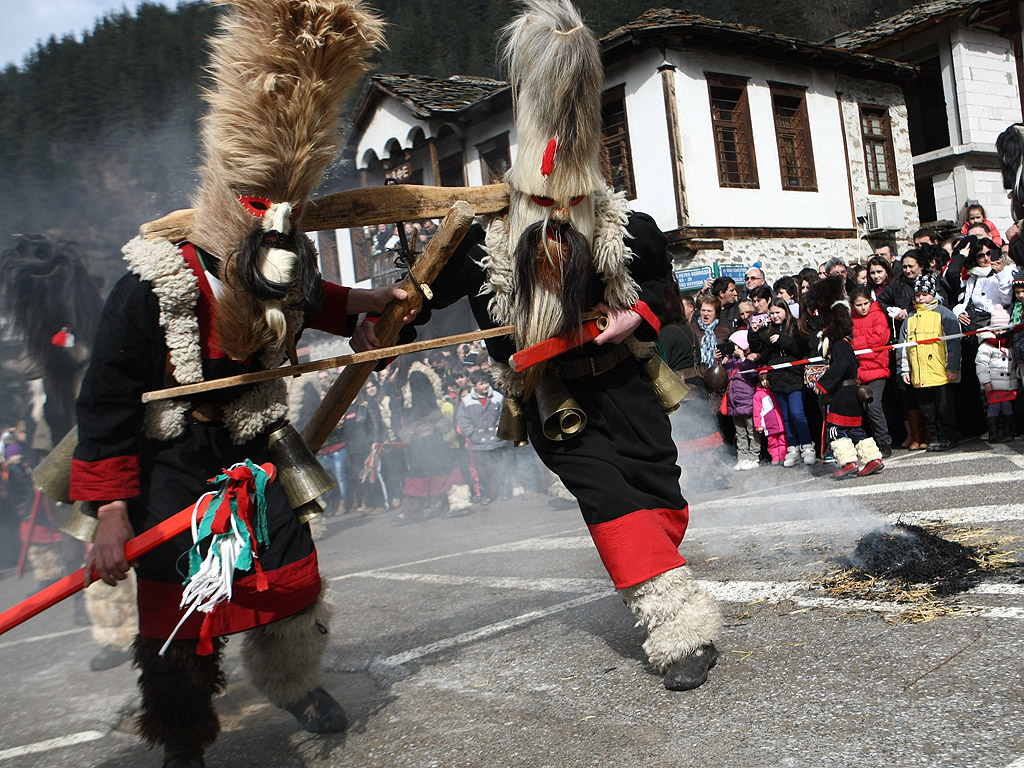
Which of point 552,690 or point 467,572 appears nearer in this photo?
point 552,690

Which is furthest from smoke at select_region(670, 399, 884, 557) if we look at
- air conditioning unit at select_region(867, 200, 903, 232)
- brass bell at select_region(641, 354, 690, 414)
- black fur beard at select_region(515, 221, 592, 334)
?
air conditioning unit at select_region(867, 200, 903, 232)

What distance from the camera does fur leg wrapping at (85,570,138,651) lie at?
4.52 m

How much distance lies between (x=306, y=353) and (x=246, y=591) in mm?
16880

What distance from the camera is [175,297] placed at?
2.70m

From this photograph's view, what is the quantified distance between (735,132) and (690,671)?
16144 mm

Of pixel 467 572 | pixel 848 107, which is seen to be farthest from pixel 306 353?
pixel 467 572

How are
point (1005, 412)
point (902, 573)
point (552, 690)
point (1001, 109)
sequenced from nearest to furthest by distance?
1. point (552, 690)
2. point (902, 573)
3. point (1005, 412)
4. point (1001, 109)

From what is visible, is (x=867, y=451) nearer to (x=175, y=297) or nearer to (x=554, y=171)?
(x=554, y=171)

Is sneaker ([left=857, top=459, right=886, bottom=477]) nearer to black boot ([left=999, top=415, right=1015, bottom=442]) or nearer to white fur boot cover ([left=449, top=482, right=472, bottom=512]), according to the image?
black boot ([left=999, top=415, right=1015, bottom=442])

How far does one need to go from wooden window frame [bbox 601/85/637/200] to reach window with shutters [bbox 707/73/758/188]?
1.76m

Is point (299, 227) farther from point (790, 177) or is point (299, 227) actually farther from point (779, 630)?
point (790, 177)

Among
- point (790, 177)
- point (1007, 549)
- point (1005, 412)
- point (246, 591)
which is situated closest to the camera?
point (246, 591)

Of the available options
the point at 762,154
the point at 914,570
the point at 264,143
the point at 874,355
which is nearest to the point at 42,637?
the point at 264,143

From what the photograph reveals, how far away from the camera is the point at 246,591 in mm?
2785
